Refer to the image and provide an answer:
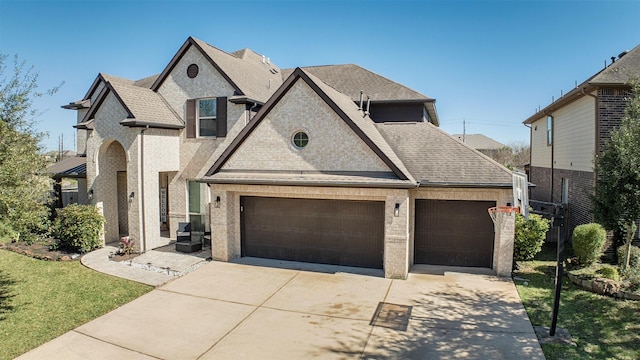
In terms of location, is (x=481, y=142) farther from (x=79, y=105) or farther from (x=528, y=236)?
(x=79, y=105)

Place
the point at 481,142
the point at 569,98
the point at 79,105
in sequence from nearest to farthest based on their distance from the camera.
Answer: the point at 569,98, the point at 79,105, the point at 481,142

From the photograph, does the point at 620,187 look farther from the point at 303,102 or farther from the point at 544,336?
the point at 303,102

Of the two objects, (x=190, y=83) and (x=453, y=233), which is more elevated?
(x=190, y=83)

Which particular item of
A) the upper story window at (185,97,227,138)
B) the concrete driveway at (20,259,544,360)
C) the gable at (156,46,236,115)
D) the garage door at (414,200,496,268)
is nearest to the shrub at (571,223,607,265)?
the garage door at (414,200,496,268)

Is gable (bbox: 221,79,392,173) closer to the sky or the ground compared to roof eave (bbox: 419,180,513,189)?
closer to the sky

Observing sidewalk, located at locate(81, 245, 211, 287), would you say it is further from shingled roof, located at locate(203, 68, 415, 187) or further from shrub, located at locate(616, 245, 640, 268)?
shrub, located at locate(616, 245, 640, 268)

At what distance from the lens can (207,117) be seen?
1692 centimetres

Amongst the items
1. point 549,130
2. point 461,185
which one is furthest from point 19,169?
point 549,130

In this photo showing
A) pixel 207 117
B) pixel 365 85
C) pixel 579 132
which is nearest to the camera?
pixel 579 132

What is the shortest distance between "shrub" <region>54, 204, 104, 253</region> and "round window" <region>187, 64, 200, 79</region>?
716cm

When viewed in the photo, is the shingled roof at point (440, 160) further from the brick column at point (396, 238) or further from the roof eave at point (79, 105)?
the roof eave at point (79, 105)

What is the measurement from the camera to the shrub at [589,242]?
459 inches

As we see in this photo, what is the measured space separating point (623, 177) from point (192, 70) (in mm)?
16602

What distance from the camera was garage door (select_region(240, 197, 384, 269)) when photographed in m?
12.7
